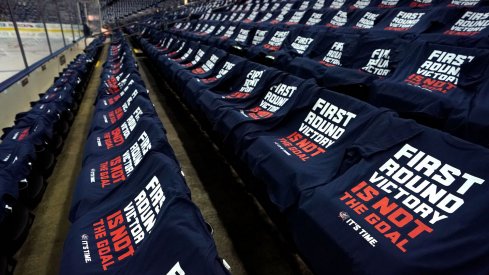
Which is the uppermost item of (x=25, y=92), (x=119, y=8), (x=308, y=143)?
(x=308, y=143)

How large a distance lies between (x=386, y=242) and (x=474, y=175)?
312 mm

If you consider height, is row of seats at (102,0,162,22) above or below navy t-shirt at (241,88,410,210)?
below

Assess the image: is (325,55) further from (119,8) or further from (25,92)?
Answer: (119,8)

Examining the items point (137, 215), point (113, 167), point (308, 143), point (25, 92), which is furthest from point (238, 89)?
point (25, 92)

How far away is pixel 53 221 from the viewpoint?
1.59 metres

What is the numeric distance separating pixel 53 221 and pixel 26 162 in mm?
338

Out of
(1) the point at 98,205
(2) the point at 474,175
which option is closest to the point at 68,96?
(1) the point at 98,205

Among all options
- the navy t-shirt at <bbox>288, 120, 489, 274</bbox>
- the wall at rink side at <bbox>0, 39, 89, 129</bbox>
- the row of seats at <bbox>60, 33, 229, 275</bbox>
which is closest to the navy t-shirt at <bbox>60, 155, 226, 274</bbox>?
the row of seats at <bbox>60, 33, 229, 275</bbox>

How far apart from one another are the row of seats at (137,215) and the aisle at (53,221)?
346 millimetres

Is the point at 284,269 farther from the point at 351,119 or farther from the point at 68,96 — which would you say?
the point at 68,96

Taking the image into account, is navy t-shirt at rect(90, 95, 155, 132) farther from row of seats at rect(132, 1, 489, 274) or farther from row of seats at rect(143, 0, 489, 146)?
row of seats at rect(143, 0, 489, 146)

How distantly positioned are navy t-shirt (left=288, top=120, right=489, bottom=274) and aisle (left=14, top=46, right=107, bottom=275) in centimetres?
107

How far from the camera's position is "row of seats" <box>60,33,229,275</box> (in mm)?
717

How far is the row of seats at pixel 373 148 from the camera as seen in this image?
2.64 ft
